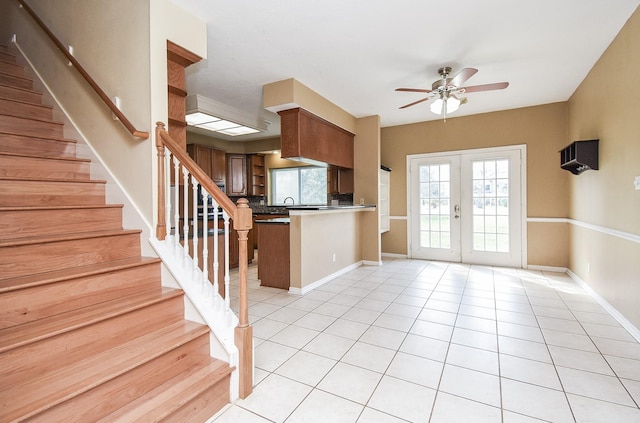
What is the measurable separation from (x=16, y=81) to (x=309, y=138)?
122 inches

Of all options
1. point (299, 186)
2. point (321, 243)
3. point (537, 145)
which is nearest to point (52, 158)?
point (321, 243)

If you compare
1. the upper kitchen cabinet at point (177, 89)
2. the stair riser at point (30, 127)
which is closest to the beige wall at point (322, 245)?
the upper kitchen cabinet at point (177, 89)

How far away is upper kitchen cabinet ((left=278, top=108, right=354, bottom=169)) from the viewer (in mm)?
4109

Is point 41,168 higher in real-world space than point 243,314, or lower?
higher

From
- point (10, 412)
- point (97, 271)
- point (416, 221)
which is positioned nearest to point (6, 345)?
point (10, 412)

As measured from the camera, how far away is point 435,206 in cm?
583

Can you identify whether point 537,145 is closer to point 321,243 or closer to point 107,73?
point 321,243

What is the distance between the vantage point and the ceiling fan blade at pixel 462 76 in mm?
2963

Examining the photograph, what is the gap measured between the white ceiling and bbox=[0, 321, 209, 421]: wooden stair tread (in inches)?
97.5

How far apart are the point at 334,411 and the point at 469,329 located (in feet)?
5.44

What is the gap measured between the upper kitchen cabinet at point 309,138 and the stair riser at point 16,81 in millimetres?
2616

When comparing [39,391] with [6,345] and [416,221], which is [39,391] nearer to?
[6,345]

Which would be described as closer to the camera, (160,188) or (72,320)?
(72,320)

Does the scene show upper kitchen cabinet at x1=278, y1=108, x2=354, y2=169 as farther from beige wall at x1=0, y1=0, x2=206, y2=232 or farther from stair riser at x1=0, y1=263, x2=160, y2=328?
stair riser at x1=0, y1=263, x2=160, y2=328
